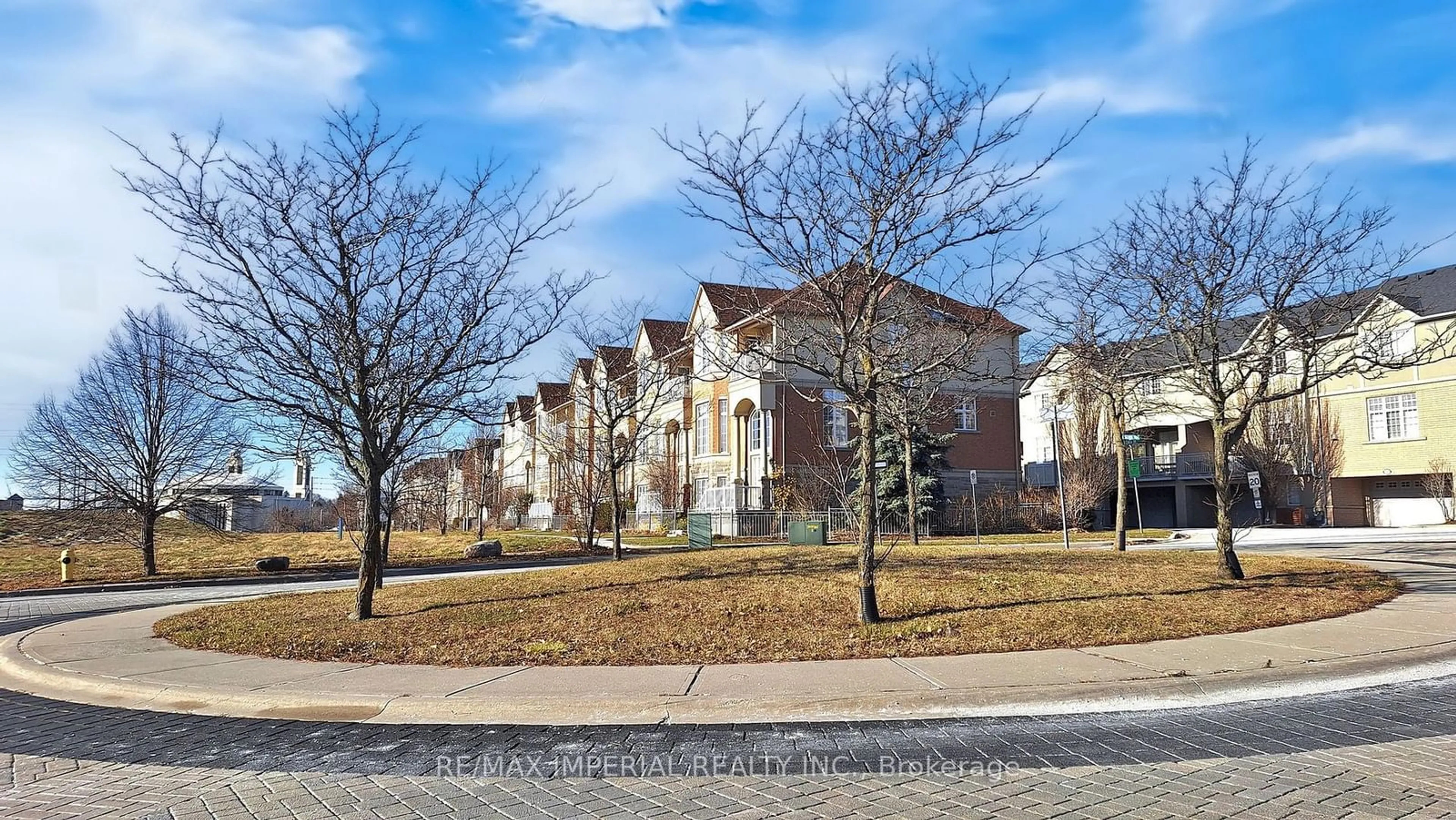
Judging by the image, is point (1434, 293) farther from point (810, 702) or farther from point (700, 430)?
point (810, 702)

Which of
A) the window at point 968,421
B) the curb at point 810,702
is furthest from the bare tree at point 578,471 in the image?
the window at point 968,421

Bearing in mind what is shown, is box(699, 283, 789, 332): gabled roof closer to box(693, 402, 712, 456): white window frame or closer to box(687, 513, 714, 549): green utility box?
box(687, 513, 714, 549): green utility box

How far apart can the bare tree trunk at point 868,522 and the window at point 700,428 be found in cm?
3325

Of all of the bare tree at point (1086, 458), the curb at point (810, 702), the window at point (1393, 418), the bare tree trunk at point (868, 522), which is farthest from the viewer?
the window at point (1393, 418)

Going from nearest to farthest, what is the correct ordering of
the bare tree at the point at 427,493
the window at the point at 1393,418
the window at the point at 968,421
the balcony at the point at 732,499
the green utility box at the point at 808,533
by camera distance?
the green utility box at the point at 808,533 → the bare tree at the point at 427,493 → the balcony at the point at 732,499 → the window at the point at 1393,418 → the window at the point at 968,421

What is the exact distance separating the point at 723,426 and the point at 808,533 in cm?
1844

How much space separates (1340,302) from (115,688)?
648 inches

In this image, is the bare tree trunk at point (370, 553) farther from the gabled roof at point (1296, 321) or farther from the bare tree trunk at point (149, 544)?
the bare tree trunk at point (149, 544)

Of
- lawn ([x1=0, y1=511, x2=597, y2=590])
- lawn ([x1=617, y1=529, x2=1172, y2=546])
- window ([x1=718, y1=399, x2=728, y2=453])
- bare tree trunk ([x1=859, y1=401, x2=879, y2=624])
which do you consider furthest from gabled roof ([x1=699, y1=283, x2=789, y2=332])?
window ([x1=718, y1=399, x2=728, y2=453])

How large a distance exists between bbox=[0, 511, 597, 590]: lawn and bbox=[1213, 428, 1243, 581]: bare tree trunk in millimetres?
20414

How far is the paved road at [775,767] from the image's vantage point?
Result: 4.92 meters

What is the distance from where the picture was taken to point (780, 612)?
1096 centimetres

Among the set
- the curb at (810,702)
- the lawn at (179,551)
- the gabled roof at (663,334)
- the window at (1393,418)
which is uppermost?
the gabled roof at (663,334)

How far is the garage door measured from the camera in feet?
131
